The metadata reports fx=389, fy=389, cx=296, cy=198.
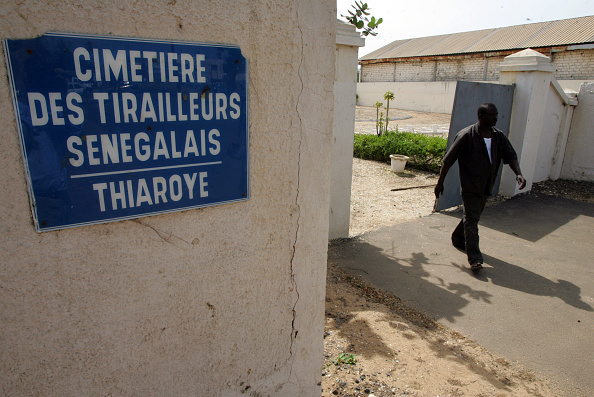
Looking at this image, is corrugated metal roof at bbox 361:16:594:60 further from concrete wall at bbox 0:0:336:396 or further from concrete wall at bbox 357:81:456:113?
concrete wall at bbox 0:0:336:396

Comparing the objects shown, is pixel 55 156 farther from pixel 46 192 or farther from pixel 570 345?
pixel 570 345

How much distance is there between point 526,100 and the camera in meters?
6.43

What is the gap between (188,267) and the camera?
5.10 feet

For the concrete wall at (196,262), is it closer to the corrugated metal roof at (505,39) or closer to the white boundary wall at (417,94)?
the white boundary wall at (417,94)

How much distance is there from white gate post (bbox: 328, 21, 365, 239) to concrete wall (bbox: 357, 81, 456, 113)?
76.8 feet

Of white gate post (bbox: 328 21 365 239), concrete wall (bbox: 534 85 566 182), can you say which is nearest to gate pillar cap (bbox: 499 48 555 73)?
concrete wall (bbox: 534 85 566 182)

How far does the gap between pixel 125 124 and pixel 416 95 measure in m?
30.1

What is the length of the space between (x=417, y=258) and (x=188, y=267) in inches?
135

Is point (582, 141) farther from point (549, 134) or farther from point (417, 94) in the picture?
point (417, 94)

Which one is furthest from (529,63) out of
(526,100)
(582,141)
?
(582,141)

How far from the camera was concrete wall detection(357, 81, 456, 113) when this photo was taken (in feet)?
87.5

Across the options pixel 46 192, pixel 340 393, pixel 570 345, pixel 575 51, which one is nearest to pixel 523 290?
pixel 570 345

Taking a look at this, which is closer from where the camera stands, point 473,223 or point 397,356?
point 397,356

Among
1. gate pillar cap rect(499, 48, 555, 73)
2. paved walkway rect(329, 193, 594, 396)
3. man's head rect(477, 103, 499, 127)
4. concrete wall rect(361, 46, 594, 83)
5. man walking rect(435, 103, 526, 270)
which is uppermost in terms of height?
concrete wall rect(361, 46, 594, 83)
